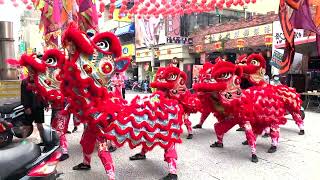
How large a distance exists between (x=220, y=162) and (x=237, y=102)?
0.98 metres

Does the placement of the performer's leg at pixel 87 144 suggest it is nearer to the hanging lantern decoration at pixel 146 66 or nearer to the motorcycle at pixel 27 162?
the motorcycle at pixel 27 162

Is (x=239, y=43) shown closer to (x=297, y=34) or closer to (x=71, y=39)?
(x=297, y=34)

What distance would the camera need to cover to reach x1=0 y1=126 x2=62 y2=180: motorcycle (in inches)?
90.0

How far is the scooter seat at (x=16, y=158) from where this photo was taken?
2264 millimetres

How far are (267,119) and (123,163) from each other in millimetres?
2522

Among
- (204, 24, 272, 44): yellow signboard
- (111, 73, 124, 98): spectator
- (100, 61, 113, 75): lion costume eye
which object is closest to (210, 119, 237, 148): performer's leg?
Result: (111, 73, 124, 98): spectator

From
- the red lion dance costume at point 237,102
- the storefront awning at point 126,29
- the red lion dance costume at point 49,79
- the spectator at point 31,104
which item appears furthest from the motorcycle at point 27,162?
the storefront awning at point 126,29

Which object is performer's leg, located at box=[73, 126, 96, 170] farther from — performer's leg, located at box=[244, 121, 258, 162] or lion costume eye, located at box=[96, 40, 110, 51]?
performer's leg, located at box=[244, 121, 258, 162]

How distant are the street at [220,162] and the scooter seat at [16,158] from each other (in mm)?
1899

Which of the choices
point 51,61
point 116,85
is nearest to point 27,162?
point 51,61

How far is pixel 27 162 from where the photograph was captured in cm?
243

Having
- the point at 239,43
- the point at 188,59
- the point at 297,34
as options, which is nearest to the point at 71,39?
the point at 297,34

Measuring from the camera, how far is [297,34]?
11555 millimetres

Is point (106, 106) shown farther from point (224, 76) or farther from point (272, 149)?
point (272, 149)
